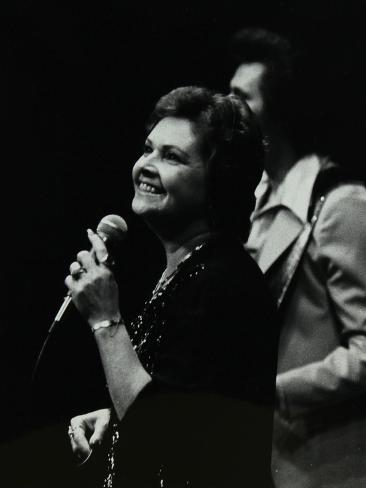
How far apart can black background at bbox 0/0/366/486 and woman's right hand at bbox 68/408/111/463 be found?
0.06 metres

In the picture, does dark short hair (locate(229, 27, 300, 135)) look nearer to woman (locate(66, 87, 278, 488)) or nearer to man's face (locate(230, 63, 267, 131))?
man's face (locate(230, 63, 267, 131))

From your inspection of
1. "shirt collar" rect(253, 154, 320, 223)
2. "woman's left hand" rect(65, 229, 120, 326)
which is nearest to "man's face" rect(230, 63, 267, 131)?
"shirt collar" rect(253, 154, 320, 223)

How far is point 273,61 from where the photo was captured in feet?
4.55

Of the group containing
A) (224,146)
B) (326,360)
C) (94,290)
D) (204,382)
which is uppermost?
(224,146)

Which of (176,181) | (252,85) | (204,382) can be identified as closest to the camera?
(204,382)

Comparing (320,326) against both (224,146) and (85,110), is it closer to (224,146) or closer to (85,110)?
(224,146)

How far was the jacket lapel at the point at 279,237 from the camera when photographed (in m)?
1.32

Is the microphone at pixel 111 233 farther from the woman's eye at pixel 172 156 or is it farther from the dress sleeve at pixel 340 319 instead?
the dress sleeve at pixel 340 319

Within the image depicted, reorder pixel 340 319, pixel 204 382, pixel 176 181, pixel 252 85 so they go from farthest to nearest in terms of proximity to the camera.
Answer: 1. pixel 252 85
2. pixel 340 319
3. pixel 176 181
4. pixel 204 382

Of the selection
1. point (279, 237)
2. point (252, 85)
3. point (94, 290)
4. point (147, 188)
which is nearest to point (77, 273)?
point (94, 290)

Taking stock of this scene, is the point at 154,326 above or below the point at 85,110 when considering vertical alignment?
below

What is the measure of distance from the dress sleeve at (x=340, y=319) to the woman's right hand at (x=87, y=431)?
30 centimetres

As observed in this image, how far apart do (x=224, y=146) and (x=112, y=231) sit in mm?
215

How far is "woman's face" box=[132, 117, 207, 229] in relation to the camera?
1.15 metres
